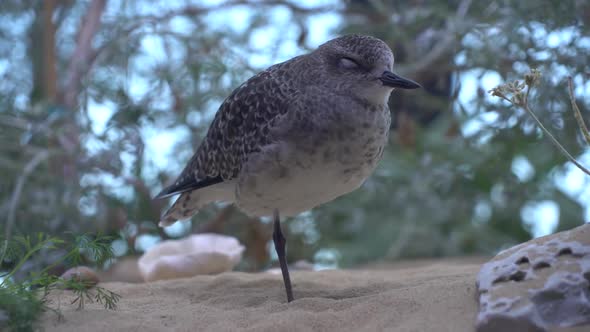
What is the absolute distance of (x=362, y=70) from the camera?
3.56 m

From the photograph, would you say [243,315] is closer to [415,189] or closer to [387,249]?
[415,189]

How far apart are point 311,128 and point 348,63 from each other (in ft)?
1.45

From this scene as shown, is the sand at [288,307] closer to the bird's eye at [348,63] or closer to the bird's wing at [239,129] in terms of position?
the bird's wing at [239,129]

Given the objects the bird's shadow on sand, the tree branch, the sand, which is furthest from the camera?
the tree branch

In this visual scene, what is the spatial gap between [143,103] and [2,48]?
7.49ft

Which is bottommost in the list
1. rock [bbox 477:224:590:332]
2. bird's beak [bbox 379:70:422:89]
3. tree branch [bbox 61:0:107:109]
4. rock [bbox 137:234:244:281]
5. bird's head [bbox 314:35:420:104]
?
rock [bbox 477:224:590:332]

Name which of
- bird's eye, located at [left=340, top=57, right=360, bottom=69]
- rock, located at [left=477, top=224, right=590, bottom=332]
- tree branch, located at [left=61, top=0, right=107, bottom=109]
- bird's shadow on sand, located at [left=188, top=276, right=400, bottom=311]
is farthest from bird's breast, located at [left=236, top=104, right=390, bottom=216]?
tree branch, located at [left=61, top=0, right=107, bottom=109]

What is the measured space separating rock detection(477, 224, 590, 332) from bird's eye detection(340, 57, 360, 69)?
1.32 metres

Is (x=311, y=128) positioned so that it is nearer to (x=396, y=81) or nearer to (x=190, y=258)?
(x=396, y=81)

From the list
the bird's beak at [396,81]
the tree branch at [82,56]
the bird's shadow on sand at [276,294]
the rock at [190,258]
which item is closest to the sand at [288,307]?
the bird's shadow on sand at [276,294]

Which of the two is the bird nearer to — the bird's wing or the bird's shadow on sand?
the bird's wing

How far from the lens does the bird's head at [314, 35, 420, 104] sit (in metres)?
3.50

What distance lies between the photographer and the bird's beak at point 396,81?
3383mm

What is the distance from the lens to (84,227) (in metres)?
5.67
